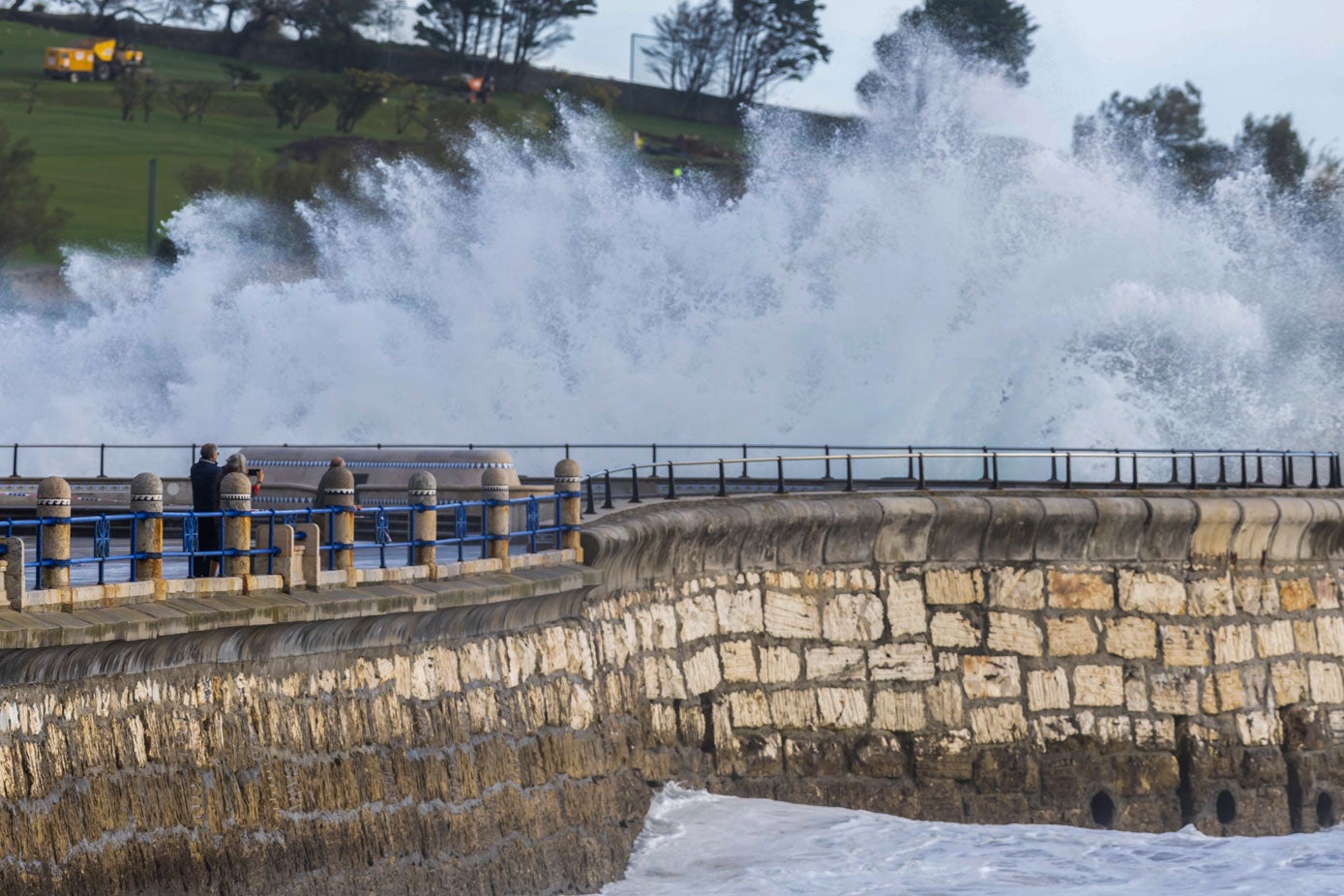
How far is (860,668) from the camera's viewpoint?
21578 mm

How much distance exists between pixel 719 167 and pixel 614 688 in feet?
223

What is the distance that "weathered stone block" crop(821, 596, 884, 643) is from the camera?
2142 cm

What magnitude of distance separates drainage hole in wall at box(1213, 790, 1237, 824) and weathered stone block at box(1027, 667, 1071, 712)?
2150 mm

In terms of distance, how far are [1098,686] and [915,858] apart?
4.23 m

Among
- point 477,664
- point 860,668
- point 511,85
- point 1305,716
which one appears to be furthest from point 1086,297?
point 511,85

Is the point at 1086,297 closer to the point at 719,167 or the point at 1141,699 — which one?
the point at 1141,699

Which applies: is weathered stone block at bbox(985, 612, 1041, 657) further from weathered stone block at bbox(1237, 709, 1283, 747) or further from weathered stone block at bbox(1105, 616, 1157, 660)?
weathered stone block at bbox(1237, 709, 1283, 747)

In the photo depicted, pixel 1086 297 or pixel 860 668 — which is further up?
pixel 1086 297

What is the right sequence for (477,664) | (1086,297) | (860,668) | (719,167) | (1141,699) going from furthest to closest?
(719,167), (1086,297), (1141,699), (860,668), (477,664)

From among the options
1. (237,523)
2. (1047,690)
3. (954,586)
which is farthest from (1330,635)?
(237,523)

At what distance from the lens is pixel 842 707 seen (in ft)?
70.1

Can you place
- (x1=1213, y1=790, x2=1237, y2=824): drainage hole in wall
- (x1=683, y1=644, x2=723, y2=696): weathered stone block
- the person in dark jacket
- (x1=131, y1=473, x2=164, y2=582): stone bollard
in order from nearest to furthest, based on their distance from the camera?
1. (x1=131, y1=473, x2=164, y2=582): stone bollard
2. the person in dark jacket
3. (x1=683, y1=644, x2=723, y2=696): weathered stone block
4. (x1=1213, y1=790, x2=1237, y2=824): drainage hole in wall

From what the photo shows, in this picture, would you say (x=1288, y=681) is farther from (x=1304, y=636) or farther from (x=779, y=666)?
(x=779, y=666)

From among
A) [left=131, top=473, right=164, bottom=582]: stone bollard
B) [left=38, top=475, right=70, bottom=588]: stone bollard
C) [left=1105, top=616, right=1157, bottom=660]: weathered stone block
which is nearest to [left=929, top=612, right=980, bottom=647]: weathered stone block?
[left=1105, top=616, right=1157, bottom=660]: weathered stone block
